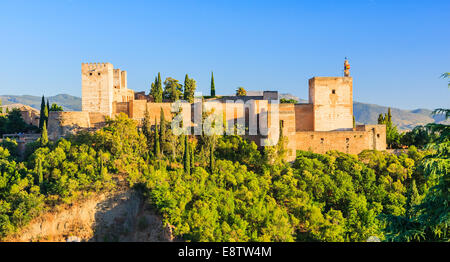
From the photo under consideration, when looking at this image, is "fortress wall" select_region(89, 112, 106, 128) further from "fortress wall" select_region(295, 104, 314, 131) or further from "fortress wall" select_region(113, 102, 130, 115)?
"fortress wall" select_region(295, 104, 314, 131)

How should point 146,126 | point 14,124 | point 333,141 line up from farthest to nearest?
point 14,124 → point 333,141 → point 146,126

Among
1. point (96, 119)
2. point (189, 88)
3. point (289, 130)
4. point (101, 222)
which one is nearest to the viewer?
point (101, 222)

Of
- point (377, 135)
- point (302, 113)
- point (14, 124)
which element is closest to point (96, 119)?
point (14, 124)

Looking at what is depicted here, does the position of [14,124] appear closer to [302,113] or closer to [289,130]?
[289,130]

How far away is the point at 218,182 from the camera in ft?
80.8

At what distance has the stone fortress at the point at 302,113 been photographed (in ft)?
93.9

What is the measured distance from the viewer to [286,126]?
27.0m

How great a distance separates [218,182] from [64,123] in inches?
435

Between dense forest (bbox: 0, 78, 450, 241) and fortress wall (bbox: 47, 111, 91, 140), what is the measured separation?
1.01 metres

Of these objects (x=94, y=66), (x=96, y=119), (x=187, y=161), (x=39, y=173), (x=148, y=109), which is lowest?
(x=39, y=173)

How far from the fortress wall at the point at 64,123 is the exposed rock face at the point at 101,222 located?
19.5ft
